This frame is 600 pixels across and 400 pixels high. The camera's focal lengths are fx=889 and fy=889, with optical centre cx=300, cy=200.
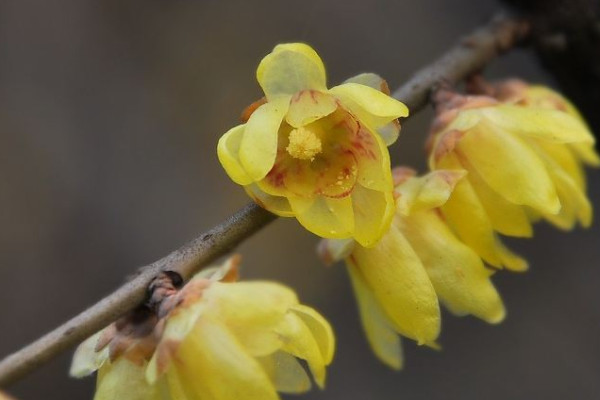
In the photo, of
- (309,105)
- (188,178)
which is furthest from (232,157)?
(188,178)

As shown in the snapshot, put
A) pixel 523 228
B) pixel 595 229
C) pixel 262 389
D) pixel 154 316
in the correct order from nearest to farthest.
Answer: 1. pixel 262 389
2. pixel 154 316
3. pixel 523 228
4. pixel 595 229

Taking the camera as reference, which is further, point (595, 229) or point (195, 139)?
point (195, 139)

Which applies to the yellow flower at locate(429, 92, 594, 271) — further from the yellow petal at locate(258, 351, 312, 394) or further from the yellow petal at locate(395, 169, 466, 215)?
the yellow petal at locate(258, 351, 312, 394)

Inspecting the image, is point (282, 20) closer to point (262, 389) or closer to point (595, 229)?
point (595, 229)

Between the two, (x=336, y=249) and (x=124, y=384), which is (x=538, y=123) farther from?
(x=124, y=384)

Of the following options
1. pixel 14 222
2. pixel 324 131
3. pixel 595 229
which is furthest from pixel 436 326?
pixel 14 222

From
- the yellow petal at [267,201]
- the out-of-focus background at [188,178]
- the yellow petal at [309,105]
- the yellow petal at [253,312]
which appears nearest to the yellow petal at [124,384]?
the yellow petal at [253,312]
